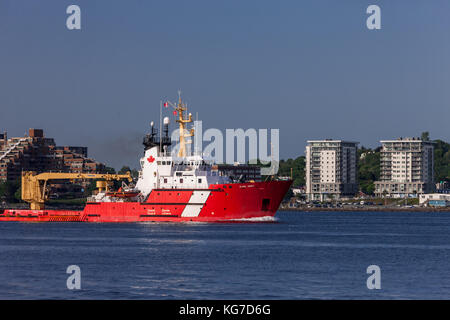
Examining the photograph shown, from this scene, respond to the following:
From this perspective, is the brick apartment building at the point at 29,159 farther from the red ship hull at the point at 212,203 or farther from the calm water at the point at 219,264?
the calm water at the point at 219,264

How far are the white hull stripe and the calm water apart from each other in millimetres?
4949

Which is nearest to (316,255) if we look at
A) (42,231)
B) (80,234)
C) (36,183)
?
(80,234)

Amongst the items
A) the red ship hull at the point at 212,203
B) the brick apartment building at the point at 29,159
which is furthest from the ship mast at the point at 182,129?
the brick apartment building at the point at 29,159

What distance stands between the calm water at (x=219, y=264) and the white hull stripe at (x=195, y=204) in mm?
4949

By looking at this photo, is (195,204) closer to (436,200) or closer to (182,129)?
(182,129)

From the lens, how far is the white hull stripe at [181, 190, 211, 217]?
71.9 metres

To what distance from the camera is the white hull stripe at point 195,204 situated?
7194 centimetres

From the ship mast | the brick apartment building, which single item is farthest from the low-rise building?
the ship mast

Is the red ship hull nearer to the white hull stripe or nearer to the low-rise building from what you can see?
the white hull stripe

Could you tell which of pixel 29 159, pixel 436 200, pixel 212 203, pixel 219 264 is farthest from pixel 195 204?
pixel 436 200

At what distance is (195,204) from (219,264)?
29.8 metres

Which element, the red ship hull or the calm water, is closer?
the calm water

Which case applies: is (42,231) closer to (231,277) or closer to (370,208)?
(231,277)
